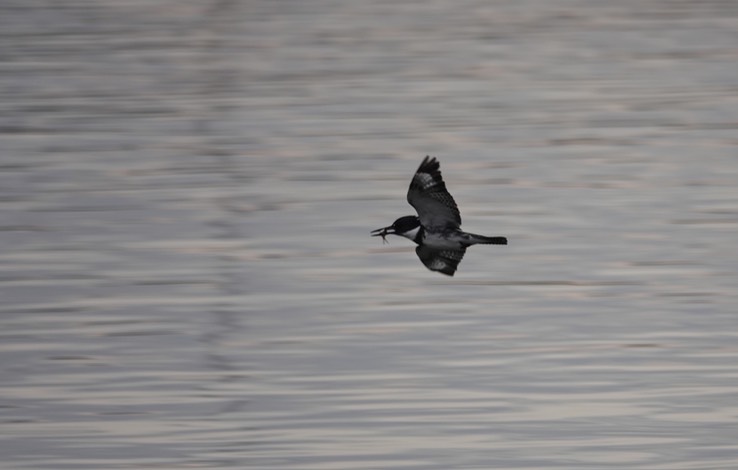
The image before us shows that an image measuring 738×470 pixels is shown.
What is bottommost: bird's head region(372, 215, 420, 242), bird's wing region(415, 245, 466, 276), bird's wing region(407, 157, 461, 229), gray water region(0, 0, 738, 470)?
gray water region(0, 0, 738, 470)

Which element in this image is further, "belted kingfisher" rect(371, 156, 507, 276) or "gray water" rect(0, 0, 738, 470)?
"gray water" rect(0, 0, 738, 470)

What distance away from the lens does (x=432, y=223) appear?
346 inches

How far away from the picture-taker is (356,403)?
9977mm

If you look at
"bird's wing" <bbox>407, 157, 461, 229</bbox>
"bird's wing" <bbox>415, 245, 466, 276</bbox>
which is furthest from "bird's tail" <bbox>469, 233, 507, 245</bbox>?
"bird's wing" <bbox>407, 157, 461, 229</bbox>

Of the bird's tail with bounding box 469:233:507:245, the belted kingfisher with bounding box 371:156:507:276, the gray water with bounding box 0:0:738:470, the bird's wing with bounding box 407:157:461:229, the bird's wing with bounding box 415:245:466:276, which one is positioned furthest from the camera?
the gray water with bounding box 0:0:738:470

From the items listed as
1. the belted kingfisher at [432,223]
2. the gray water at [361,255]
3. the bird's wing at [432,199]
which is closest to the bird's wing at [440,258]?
the belted kingfisher at [432,223]

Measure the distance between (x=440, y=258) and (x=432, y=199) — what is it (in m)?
0.33

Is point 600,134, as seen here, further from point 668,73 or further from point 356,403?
point 356,403

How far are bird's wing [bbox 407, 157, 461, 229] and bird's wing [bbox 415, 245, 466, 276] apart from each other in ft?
0.43

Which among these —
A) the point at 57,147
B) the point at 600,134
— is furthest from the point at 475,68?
the point at 57,147

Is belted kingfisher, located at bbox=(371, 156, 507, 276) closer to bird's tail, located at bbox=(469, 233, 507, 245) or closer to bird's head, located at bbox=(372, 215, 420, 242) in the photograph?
bird's head, located at bbox=(372, 215, 420, 242)

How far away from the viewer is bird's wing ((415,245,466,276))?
8492 millimetres

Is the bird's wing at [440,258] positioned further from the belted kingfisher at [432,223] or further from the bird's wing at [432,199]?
the bird's wing at [432,199]

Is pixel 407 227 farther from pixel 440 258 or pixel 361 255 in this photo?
pixel 361 255
